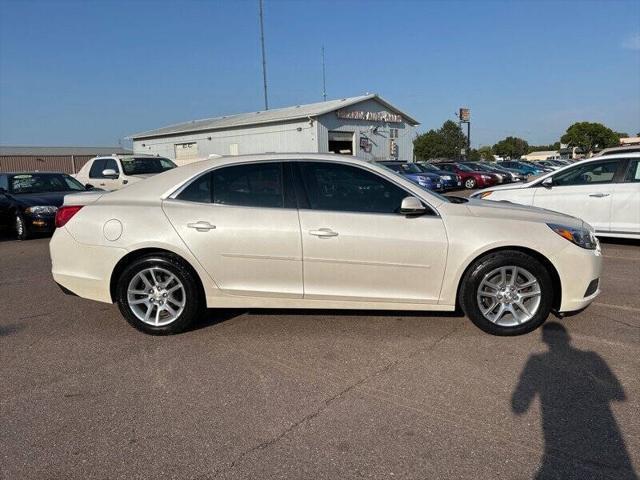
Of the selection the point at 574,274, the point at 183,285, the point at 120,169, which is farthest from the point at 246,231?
the point at 120,169

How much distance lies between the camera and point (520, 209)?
168 inches

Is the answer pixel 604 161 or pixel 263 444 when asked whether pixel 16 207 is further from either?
pixel 604 161

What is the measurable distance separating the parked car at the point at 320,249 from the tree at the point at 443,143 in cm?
8342

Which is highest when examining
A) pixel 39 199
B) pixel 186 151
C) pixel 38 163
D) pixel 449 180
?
pixel 186 151

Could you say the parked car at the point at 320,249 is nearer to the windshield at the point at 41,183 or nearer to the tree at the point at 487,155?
the windshield at the point at 41,183

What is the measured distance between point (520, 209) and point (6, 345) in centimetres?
470

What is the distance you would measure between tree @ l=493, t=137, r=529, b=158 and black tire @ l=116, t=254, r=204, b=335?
116578 millimetres

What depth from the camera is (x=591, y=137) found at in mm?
86312

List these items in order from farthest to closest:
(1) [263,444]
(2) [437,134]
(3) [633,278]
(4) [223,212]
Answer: (2) [437,134]
(3) [633,278]
(4) [223,212]
(1) [263,444]

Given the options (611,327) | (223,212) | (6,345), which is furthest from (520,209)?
(6,345)

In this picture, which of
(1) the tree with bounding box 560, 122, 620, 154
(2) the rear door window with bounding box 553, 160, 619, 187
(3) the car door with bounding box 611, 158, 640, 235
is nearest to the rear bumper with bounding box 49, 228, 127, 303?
(2) the rear door window with bounding box 553, 160, 619, 187

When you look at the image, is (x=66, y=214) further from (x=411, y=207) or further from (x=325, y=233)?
(x=411, y=207)

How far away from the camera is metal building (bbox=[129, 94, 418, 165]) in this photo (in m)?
28.9

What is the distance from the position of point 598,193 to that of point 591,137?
3636 inches
